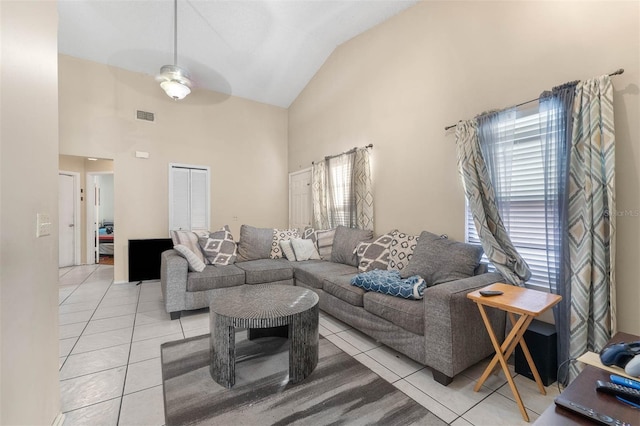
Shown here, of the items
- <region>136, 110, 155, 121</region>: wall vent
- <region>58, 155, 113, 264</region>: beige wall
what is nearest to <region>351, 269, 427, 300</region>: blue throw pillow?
Answer: <region>136, 110, 155, 121</region>: wall vent

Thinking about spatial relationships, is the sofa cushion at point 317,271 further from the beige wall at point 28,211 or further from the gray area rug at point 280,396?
the beige wall at point 28,211

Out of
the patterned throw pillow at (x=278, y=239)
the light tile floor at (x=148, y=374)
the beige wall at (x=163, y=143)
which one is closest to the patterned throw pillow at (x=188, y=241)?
the light tile floor at (x=148, y=374)

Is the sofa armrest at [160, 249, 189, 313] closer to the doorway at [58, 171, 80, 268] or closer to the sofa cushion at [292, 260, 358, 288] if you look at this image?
the sofa cushion at [292, 260, 358, 288]

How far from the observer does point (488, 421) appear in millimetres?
1546

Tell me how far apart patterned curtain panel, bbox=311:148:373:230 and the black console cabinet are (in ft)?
8.95

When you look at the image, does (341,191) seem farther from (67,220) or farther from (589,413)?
(67,220)

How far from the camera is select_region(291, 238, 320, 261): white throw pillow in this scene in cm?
397

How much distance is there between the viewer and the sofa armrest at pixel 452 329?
1.82 metres

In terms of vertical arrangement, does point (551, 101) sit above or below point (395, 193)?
above

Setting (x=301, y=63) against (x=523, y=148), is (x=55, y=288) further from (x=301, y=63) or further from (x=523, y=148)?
(x=301, y=63)

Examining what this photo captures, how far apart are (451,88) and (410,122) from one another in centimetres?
55

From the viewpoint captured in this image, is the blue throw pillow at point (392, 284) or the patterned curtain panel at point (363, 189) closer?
the blue throw pillow at point (392, 284)

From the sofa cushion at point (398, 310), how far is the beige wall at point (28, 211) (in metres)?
2.08

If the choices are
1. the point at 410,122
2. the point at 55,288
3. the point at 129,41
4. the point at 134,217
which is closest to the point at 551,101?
the point at 410,122
